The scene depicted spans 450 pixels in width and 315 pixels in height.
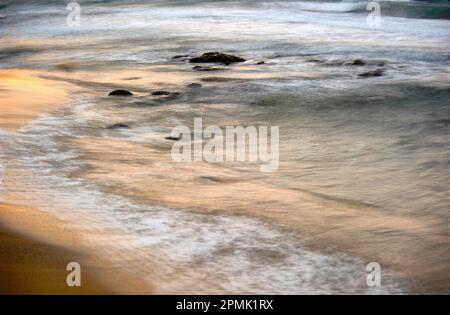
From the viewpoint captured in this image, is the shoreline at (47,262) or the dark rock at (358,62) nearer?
the shoreline at (47,262)

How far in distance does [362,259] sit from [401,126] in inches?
138

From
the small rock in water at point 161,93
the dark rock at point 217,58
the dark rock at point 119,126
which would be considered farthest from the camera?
the dark rock at point 217,58

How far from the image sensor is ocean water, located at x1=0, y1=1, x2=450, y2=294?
3271 mm

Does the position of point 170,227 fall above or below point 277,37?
below

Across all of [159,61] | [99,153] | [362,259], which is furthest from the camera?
[159,61]

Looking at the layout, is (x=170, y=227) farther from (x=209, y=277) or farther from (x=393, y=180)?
(x=393, y=180)

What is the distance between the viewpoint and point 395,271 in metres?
3.22

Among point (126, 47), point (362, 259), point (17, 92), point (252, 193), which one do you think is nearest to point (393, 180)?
point (252, 193)

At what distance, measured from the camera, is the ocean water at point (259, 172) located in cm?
327

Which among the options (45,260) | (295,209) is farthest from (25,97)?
(45,260)

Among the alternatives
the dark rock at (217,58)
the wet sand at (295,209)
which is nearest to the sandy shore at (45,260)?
the wet sand at (295,209)

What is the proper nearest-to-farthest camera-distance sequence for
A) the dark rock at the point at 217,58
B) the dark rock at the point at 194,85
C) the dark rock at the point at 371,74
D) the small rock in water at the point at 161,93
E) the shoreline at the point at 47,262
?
the shoreline at the point at 47,262, the small rock in water at the point at 161,93, the dark rock at the point at 194,85, the dark rock at the point at 371,74, the dark rock at the point at 217,58

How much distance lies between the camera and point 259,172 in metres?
4.85

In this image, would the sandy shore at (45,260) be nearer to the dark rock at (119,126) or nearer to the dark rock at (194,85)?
the dark rock at (119,126)
